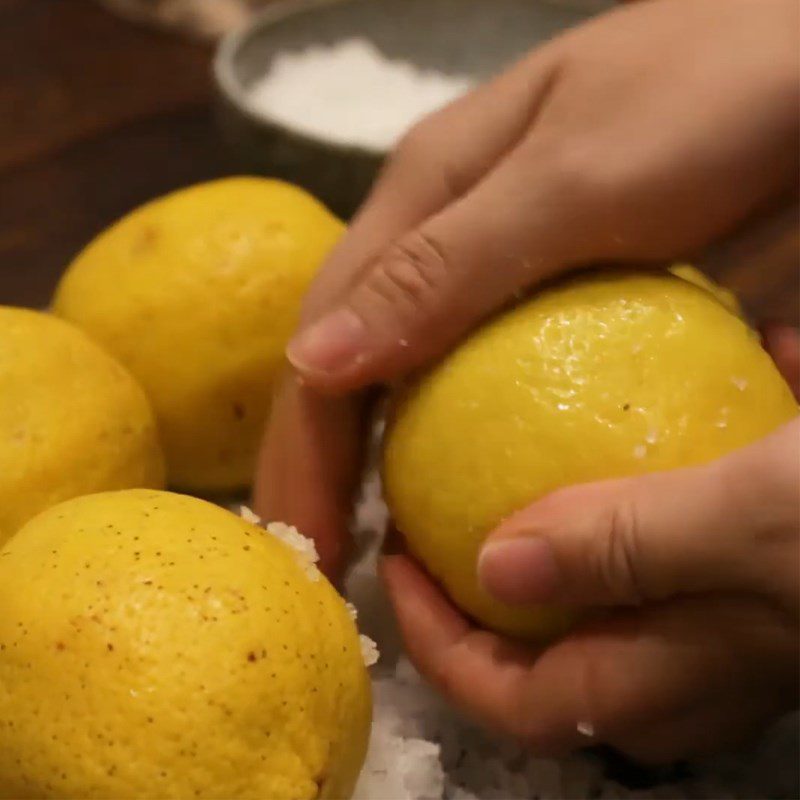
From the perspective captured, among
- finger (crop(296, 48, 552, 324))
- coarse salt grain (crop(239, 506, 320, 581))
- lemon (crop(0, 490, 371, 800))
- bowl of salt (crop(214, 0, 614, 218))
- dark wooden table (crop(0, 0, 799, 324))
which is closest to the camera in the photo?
lemon (crop(0, 490, 371, 800))

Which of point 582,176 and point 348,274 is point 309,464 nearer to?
point 348,274

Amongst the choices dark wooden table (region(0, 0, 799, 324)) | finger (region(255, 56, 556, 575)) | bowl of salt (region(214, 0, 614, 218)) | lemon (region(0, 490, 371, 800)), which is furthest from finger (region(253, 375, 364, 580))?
bowl of salt (region(214, 0, 614, 218))

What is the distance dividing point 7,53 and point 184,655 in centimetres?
131

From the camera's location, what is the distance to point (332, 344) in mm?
563

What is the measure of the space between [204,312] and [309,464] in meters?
0.12

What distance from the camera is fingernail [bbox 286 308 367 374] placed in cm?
56

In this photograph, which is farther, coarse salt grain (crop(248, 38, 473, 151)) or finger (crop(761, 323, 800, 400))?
coarse salt grain (crop(248, 38, 473, 151))

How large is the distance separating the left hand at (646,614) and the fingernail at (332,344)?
115 millimetres

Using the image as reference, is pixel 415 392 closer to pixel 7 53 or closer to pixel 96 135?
pixel 96 135

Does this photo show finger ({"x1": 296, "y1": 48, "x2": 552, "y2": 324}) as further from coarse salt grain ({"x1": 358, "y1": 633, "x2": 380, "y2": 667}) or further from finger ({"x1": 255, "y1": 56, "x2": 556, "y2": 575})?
coarse salt grain ({"x1": 358, "y1": 633, "x2": 380, "y2": 667})

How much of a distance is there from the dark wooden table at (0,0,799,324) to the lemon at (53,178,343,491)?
0.93 ft

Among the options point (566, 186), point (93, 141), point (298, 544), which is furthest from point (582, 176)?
point (93, 141)

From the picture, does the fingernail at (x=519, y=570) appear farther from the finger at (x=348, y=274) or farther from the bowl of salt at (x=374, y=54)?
the bowl of salt at (x=374, y=54)

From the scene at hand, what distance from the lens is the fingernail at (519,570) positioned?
463mm
